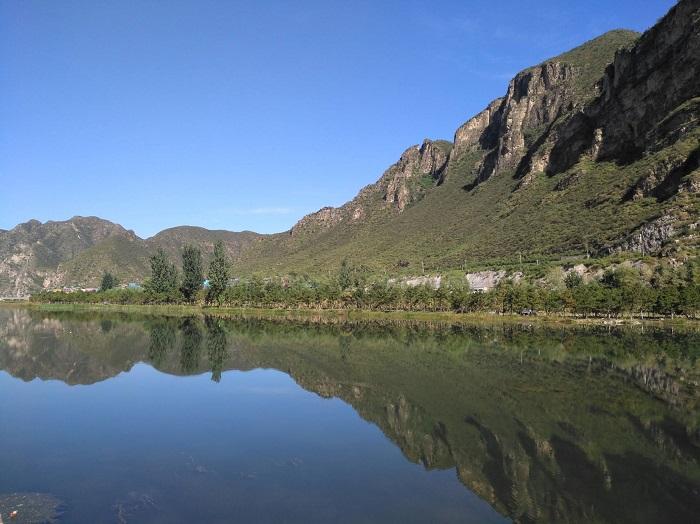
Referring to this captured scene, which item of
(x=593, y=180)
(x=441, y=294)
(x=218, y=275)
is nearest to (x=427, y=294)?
(x=441, y=294)

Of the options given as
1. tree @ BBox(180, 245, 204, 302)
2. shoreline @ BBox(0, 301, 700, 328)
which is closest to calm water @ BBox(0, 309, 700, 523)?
shoreline @ BBox(0, 301, 700, 328)

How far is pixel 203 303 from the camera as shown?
134125 millimetres

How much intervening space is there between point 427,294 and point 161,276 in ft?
263

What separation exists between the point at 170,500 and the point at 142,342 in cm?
4850

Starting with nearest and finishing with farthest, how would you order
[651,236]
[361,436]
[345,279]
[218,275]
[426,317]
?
1. [361,436]
2. [651,236]
3. [426,317]
4. [345,279]
5. [218,275]

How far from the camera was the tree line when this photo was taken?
76.0m

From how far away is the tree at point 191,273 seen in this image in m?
136

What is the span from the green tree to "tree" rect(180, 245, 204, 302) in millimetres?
6999

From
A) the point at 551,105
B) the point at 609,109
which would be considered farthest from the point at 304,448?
the point at 551,105

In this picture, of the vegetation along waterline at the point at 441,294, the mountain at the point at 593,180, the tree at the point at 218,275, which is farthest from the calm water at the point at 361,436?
the tree at the point at 218,275

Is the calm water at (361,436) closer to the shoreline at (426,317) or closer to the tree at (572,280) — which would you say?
the shoreline at (426,317)

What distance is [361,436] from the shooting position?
2333 centimetres

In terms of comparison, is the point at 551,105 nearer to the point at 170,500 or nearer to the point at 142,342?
the point at 142,342

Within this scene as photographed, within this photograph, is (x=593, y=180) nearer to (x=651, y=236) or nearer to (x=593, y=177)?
(x=593, y=177)
